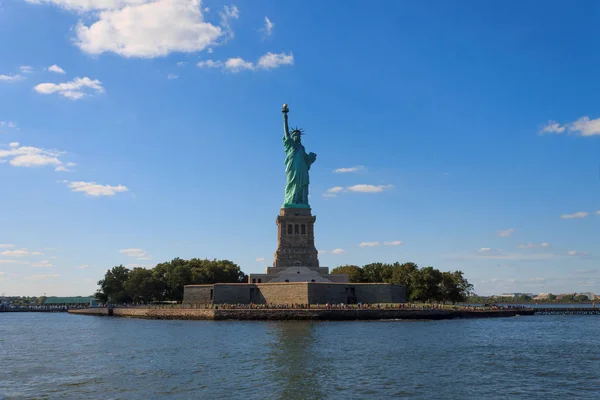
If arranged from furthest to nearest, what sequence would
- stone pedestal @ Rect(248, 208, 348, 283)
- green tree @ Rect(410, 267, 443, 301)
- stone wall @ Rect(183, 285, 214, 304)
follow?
1. green tree @ Rect(410, 267, 443, 301)
2. stone pedestal @ Rect(248, 208, 348, 283)
3. stone wall @ Rect(183, 285, 214, 304)

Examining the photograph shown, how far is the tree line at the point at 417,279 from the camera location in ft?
270

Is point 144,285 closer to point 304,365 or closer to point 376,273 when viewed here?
point 376,273

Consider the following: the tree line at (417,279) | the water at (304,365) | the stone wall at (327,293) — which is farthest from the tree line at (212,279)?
the water at (304,365)

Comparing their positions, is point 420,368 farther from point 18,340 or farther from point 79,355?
point 18,340

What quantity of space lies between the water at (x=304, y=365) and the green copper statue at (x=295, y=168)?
3491 cm

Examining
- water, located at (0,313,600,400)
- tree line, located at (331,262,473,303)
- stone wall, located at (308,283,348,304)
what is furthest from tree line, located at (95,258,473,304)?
water, located at (0,313,600,400)

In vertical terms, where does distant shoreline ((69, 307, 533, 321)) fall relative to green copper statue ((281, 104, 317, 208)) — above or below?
below

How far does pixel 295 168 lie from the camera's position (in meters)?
83.4

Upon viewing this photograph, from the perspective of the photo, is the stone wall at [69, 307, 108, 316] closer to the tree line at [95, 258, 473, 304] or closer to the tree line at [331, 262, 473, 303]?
the tree line at [95, 258, 473, 304]

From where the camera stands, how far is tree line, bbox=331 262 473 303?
8225 cm

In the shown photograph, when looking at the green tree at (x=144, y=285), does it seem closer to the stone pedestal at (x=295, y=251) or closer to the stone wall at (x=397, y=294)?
the stone pedestal at (x=295, y=251)

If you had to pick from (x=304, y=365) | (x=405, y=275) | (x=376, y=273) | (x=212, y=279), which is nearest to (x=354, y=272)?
(x=376, y=273)

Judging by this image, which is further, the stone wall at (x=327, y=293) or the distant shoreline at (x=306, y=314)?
the stone wall at (x=327, y=293)

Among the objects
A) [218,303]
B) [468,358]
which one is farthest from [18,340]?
[468,358]
